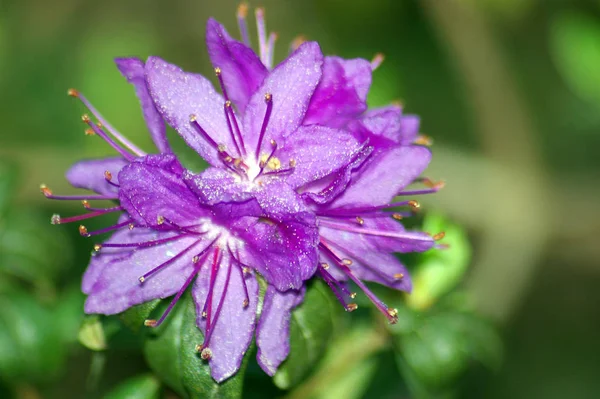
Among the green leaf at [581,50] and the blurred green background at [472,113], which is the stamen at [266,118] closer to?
the blurred green background at [472,113]

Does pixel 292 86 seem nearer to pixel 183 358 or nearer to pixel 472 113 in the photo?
pixel 183 358

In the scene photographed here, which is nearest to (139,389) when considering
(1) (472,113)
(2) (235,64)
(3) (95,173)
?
(3) (95,173)

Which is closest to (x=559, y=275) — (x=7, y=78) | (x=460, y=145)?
(x=460, y=145)

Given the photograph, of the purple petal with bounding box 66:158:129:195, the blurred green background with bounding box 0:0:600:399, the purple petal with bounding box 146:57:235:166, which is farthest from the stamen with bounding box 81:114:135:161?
the blurred green background with bounding box 0:0:600:399

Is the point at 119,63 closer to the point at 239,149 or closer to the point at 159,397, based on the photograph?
the point at 239,149

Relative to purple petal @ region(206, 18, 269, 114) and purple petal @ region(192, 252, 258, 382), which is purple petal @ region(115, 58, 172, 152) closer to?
purple petal @ region(206, 18, 269, 114)

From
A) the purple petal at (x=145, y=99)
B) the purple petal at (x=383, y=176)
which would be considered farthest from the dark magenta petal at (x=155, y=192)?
the purple petal at (x=383, y=176)
